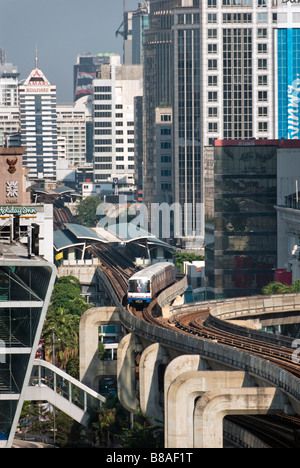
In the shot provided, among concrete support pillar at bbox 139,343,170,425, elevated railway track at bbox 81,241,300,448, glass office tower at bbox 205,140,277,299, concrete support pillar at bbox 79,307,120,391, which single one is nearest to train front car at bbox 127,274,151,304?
elevated railway track at bbox 81,241,300,448

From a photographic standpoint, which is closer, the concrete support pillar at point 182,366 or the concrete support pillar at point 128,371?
the concrete support pillar at point 182,366

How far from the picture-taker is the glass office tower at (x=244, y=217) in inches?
6304

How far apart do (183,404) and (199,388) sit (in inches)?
→ 59.3

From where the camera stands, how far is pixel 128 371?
95688 mm

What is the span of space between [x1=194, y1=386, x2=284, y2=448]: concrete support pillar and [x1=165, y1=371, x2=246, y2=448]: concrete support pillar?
3.80 m

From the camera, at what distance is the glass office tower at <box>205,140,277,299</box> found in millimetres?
160125

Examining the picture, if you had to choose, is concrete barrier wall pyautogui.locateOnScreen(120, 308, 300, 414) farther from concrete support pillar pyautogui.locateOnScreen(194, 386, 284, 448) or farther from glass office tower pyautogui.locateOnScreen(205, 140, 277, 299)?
glass office tower pyautogui.locateOnScreen(205, 140, 277, 299)

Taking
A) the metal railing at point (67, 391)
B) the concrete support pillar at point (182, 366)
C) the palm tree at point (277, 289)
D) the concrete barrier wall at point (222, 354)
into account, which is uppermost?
the concrete barrier wall at point (222, 354)

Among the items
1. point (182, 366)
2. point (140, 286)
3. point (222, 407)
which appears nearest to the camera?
point (222, 407)

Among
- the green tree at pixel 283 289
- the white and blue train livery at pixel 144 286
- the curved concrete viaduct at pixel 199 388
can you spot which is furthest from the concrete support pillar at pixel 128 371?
the green tree at pixel 283 289

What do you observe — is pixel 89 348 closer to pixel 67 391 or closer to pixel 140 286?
pixel 140 286

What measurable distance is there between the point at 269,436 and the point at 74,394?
3306 cm

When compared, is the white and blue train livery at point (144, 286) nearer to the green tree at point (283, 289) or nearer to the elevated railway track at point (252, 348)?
the elevated railway track at point (252, 348)

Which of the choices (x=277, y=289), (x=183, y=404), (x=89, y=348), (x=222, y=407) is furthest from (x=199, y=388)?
(x=277, y=289)
